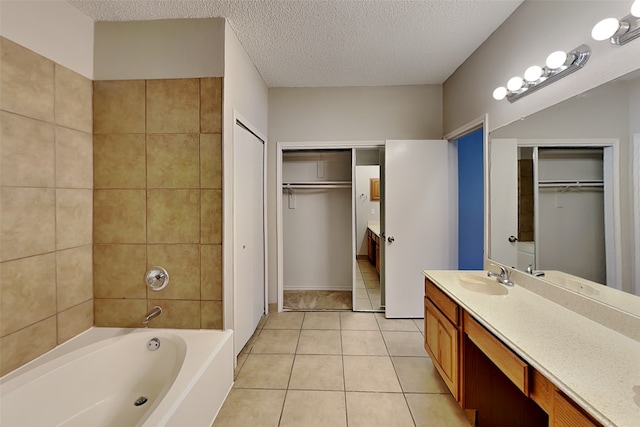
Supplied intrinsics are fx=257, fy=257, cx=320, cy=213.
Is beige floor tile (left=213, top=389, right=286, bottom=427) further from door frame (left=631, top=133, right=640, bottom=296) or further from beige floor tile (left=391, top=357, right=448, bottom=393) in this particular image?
door frame (left=631, top=133, right=640, bottom=296)

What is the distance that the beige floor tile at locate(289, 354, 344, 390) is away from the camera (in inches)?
73.0

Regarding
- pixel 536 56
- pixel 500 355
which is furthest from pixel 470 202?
→ pixel 500 355

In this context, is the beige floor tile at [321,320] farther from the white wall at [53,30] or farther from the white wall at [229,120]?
the white wall at [53,30]

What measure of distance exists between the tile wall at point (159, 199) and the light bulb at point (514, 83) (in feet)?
6.57

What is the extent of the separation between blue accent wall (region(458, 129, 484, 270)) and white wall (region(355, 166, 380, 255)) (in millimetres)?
1016

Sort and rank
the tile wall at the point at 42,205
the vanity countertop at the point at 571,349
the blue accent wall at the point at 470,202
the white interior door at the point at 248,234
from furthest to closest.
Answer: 1. the blue accent wall at the point at 470,202
2. the white interior door at the point at 248,234
3. the tile wall at the point at 42,205
4. the vanity countertop at the point at 571,349

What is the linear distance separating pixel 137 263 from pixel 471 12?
2986 millimetres

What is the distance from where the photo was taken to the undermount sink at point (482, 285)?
172 centimetres

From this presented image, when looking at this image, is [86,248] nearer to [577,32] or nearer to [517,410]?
[517,410]

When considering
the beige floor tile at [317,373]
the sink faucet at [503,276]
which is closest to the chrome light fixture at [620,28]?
the sink faucet at [503,276]

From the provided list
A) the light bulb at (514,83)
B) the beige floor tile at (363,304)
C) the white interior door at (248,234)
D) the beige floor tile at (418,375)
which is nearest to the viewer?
the light bulb at (514,83)

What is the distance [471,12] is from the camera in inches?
71.2

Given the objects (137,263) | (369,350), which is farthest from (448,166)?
(137,263)

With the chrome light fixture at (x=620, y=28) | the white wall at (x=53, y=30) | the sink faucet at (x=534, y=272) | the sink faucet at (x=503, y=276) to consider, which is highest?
the white wall at (x=53, y=30)
